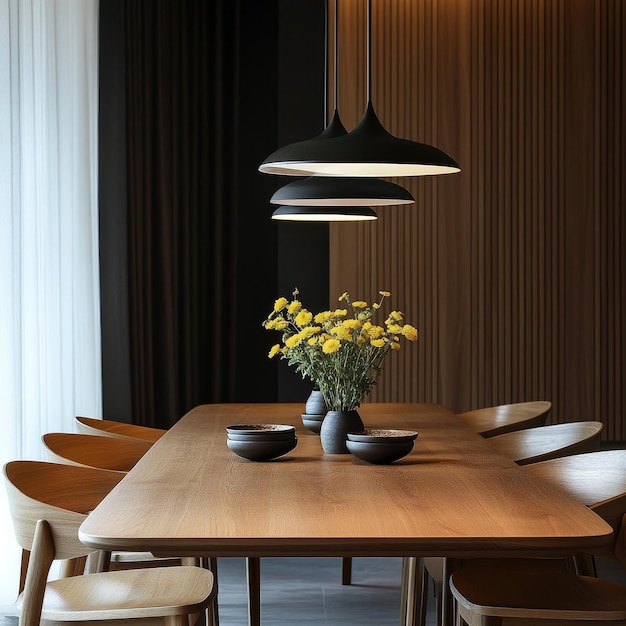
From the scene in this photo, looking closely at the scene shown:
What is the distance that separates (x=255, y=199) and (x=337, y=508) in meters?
4.39

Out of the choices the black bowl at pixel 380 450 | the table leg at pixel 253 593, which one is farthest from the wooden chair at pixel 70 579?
the table leg at pixel 253 593

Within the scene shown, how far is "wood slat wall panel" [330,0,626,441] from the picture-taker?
20.1 feet

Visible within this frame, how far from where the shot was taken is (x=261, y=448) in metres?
3.25

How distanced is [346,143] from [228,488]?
1049 millimetres

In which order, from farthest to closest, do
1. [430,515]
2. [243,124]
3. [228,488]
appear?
[243,124], [228,488], [430,515]

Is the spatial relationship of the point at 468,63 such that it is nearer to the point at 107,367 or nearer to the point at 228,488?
the point at 107,367

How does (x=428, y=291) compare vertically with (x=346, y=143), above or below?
below

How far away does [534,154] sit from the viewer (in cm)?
616

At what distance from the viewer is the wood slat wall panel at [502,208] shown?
6129 millimetres

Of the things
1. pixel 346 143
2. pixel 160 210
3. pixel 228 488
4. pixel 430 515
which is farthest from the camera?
pixel 160 210

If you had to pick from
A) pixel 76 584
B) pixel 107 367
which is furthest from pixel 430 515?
pixel 107 367

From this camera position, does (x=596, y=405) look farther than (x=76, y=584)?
Yes

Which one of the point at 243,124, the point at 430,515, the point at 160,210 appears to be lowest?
the point at 430,515

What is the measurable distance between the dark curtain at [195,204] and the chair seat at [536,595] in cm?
328
